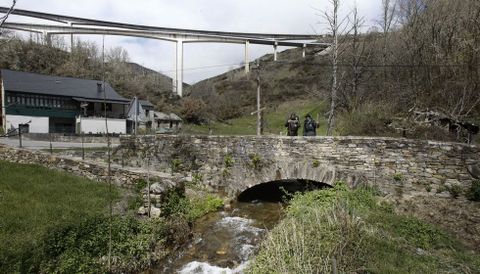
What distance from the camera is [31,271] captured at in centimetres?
593

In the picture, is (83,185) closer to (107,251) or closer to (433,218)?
(107,251)

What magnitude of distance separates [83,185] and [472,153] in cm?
1178

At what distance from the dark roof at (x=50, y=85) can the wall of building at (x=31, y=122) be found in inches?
104

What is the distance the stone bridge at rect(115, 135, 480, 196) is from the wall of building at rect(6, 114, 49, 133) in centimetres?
2324

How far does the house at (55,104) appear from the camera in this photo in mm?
31125

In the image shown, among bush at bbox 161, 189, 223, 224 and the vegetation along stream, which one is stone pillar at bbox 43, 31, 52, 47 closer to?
→ the vegetation along stream

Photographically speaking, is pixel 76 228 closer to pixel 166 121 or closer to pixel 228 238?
pixel 228 238

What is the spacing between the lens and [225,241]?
29.5ft

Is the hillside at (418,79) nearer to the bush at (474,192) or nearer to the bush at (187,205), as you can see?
the bush at (474,192)

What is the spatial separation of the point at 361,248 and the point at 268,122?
1349 inches

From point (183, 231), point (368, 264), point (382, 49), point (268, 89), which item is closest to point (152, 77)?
point (268, 89)

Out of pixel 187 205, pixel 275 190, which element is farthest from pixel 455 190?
pixel 187 205

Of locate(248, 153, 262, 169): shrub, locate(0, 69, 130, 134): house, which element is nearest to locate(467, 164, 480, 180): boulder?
locate(248, 153, 262, 169): shrub

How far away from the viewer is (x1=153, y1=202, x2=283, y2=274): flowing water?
24.9ft
